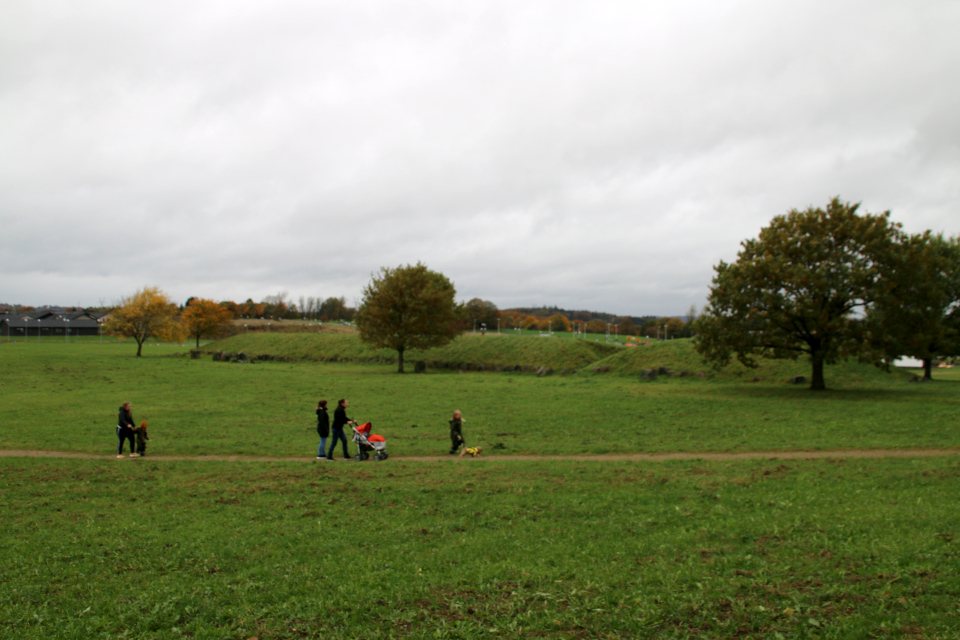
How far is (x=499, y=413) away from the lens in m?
27.9

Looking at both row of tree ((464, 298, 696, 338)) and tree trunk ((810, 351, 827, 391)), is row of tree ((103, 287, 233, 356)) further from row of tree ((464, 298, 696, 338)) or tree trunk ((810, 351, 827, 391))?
tree trunk ((810, 351, 827, 391))

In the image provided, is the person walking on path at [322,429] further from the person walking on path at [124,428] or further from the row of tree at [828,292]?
the row of tree at [828,292]

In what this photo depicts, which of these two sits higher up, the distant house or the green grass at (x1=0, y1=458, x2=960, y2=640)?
the distant house

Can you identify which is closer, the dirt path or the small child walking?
the dirt path

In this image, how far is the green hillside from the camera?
44594 millimetres

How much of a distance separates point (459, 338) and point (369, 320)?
18.2m

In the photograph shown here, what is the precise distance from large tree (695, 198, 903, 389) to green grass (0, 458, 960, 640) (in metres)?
20.0

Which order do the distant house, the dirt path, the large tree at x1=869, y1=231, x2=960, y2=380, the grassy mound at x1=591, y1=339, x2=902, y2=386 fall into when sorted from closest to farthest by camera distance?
the dirt path < the large tree at x1=869, y1=231, x2=960, y2=380 < the grassy mound at x1=591, y1=339, x2=902, y2=386 < the distant house

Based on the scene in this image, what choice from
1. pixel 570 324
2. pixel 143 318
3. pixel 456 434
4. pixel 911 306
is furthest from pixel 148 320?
pixel 570 324

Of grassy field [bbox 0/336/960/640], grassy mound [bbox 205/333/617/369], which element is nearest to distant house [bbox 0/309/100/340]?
grassy mound [bbox 205/333/617/369]

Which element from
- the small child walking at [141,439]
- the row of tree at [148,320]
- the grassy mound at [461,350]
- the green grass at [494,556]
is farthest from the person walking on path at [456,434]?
the row of tree at [148,320]

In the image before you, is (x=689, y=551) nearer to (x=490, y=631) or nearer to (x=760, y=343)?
(x=490, y=631)

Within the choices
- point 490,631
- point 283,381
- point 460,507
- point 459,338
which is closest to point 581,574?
point 490,631

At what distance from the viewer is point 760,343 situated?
34.2 meters
